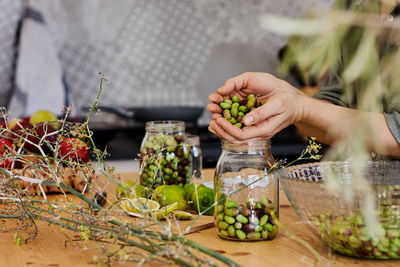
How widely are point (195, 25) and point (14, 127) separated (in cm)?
216

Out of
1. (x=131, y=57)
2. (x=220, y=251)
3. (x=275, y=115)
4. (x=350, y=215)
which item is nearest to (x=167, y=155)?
(x=275, y=115)

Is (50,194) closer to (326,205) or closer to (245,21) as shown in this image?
(326,205)

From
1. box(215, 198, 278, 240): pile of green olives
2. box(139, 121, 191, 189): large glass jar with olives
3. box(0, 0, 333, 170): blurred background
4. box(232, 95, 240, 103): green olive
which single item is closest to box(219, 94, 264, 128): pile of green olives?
box(232, 95, 240, 103): green olive

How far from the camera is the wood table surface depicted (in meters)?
0.78

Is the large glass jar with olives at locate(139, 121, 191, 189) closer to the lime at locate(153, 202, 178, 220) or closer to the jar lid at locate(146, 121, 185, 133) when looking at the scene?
the jar lid at locate(146, 121, 185, 133)

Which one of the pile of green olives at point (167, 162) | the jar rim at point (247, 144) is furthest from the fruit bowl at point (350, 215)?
the pile of green olives at point (167, 162)

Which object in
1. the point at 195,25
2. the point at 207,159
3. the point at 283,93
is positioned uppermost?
the point at 195,25

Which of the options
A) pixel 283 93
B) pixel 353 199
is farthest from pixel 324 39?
pixel 283 93

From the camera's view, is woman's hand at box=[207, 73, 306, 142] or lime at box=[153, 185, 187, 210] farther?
lime at box=[153, 185, 187, 210]

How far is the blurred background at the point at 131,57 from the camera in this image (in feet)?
10.6

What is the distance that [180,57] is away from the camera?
3.49m

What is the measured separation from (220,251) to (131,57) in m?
2.74

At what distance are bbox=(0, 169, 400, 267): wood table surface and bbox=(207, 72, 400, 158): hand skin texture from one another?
200 millimetres

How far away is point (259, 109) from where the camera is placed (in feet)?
3.19
